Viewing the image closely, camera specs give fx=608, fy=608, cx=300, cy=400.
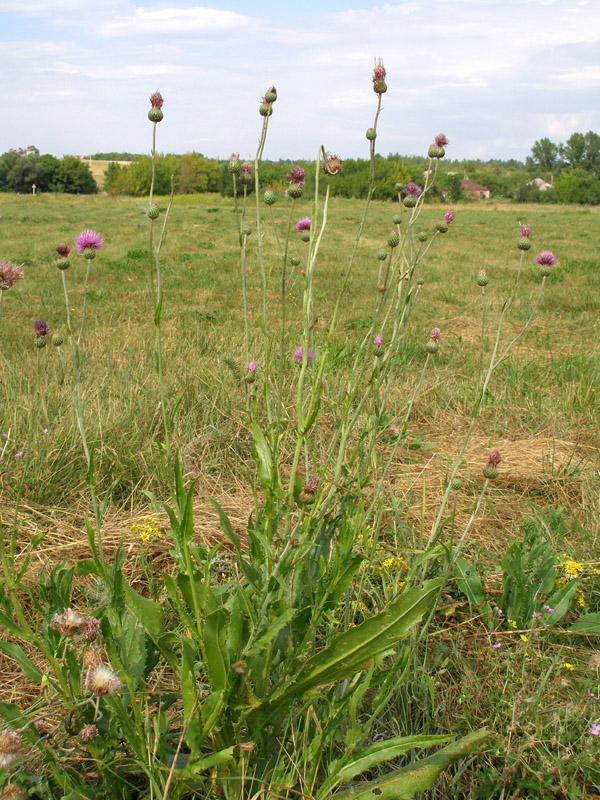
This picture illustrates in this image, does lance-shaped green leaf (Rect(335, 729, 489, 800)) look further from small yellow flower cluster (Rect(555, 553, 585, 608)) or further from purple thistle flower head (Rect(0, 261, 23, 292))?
purple thistle flower head (Rect(0, 261, 23, 292))

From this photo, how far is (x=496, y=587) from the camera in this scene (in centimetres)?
190

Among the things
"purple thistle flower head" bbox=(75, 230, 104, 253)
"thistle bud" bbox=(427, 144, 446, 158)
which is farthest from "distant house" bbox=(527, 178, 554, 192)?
"purple thistle flower head" bbox=(75, 230, 104, 253)

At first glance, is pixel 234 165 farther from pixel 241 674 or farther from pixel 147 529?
pixel 241 674

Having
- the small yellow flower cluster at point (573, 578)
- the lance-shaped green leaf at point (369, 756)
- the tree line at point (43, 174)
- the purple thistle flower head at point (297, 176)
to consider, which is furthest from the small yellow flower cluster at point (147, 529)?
the tree line at point (43, 174)

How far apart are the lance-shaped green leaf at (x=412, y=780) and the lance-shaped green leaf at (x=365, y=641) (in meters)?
0.21

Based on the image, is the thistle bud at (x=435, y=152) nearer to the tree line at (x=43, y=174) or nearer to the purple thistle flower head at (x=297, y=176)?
the purple thistle flower head at (x=297, y=176)

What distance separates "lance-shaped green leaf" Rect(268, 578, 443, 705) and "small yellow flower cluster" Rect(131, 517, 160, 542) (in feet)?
2.98

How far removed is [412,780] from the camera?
110 cm

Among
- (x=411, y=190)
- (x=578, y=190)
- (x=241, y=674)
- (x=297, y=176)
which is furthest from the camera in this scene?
(x=578, y=190)

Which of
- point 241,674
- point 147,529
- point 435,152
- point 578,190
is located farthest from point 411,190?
point 578,190

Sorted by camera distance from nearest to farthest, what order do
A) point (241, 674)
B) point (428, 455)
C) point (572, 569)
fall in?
point (241, 674) → point (572, 569) → point (428, 455)

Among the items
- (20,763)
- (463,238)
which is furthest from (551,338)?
(463,238)

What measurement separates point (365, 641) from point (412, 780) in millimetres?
264

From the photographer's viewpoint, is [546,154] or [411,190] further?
[546,154]
